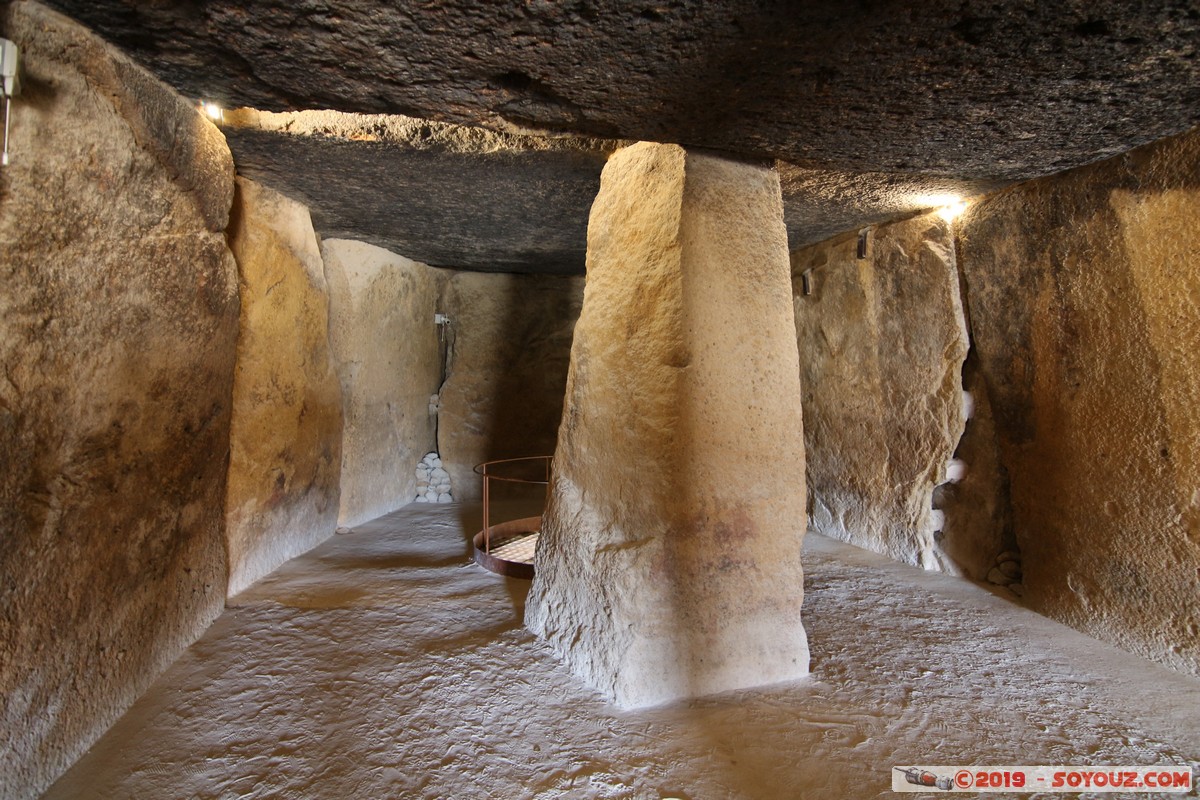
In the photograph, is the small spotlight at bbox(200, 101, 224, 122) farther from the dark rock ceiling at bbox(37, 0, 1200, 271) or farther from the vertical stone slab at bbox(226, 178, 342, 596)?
the vertical stone slab at bbox(226, 178, 342, 596)

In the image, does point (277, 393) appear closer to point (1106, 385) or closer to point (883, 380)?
point (883, 380)

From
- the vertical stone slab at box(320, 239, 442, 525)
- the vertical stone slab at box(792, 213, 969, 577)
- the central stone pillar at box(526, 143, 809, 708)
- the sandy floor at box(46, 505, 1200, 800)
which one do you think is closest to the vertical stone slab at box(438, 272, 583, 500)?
the vertical stone slab at box(320, 239, 442, 525)

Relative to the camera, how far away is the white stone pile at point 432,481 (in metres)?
5.48

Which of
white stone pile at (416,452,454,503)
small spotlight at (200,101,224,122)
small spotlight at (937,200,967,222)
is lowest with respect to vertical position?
white stone pile at (416,452,454,503)

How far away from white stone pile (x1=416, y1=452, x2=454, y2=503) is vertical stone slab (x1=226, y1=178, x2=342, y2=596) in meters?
1.51

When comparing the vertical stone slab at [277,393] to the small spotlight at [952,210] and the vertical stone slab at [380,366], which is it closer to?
the vertical stone slab at [380,366]

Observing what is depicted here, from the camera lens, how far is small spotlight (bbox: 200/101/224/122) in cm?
216

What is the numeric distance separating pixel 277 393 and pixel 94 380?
1.63m

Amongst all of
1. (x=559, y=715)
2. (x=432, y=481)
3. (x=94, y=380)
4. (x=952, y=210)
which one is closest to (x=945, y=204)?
(x=952, y=210)

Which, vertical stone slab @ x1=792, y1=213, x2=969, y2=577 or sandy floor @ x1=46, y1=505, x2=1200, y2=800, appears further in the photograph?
vertical stone slab @ x1=792, y1=213, x2=969, y2=577

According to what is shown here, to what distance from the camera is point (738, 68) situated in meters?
1.55

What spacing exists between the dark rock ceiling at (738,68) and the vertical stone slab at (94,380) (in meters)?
0.22

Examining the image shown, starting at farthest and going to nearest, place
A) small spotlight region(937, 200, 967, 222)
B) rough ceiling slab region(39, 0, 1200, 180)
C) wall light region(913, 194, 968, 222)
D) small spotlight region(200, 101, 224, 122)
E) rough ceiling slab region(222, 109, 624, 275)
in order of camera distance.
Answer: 1. small spotlight region(937, 200, 967, 222)
2. wall light region(913, 194, 968, 222)
3. rough ceiling slab region(222, 109, 624, 275)
4. small spotlight region(200, 101, 224, 122)
5. rough ceiling slab region(39, 0, 1200, 180)

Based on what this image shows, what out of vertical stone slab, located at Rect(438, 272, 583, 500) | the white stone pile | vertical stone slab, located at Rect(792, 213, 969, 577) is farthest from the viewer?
vertical stone slab, located at Rect(438, 272, 583, 500)
